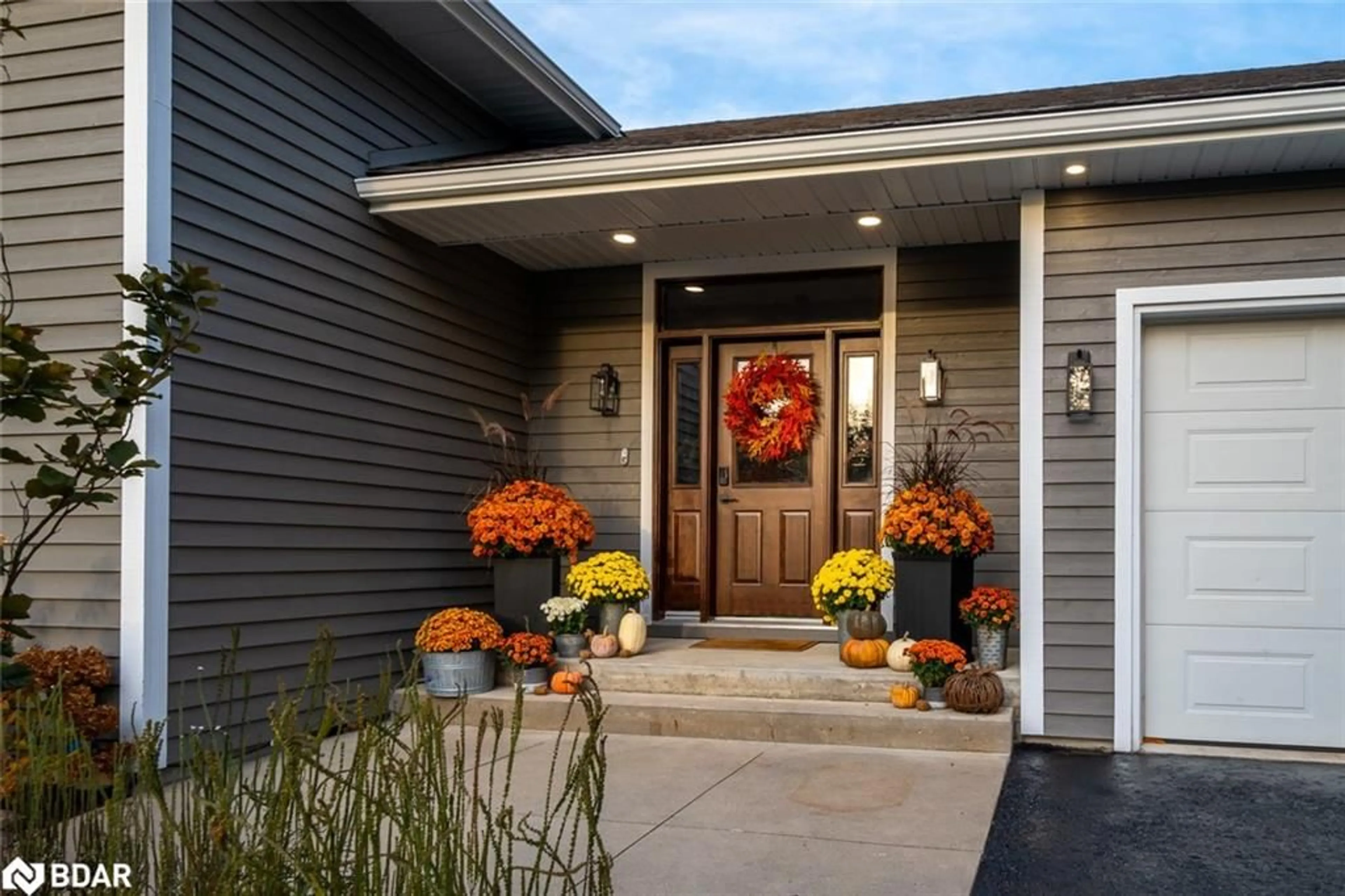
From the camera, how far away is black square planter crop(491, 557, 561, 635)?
6.58m

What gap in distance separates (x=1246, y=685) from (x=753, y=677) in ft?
7.63

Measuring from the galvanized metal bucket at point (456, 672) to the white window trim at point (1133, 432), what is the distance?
3.18 metres

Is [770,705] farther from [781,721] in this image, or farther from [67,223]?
[67,223]

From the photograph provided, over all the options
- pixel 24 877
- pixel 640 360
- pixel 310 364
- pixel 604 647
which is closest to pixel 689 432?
pixel 640 360

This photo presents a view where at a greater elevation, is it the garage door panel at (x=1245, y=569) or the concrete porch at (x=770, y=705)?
the garage door panel at (x=1245, y=569)

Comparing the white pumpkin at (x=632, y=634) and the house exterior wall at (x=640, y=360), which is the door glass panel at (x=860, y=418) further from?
the white pumpkin at (x=632, y=634)

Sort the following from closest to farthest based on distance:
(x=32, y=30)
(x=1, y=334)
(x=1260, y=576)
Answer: (x=1, y=334)
(x=32, y=30)
(x=1260, y=576)

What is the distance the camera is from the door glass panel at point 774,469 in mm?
7289

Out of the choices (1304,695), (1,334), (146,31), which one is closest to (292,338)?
(146,31)

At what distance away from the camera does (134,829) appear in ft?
8.04

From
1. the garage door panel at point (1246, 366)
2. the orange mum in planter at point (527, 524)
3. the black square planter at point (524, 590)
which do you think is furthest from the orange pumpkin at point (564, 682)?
the garage door panel at point (1246, 366)

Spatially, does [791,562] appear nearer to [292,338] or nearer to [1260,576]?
[1260,576]

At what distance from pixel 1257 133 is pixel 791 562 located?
3636 mm

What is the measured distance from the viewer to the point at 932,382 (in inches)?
267
